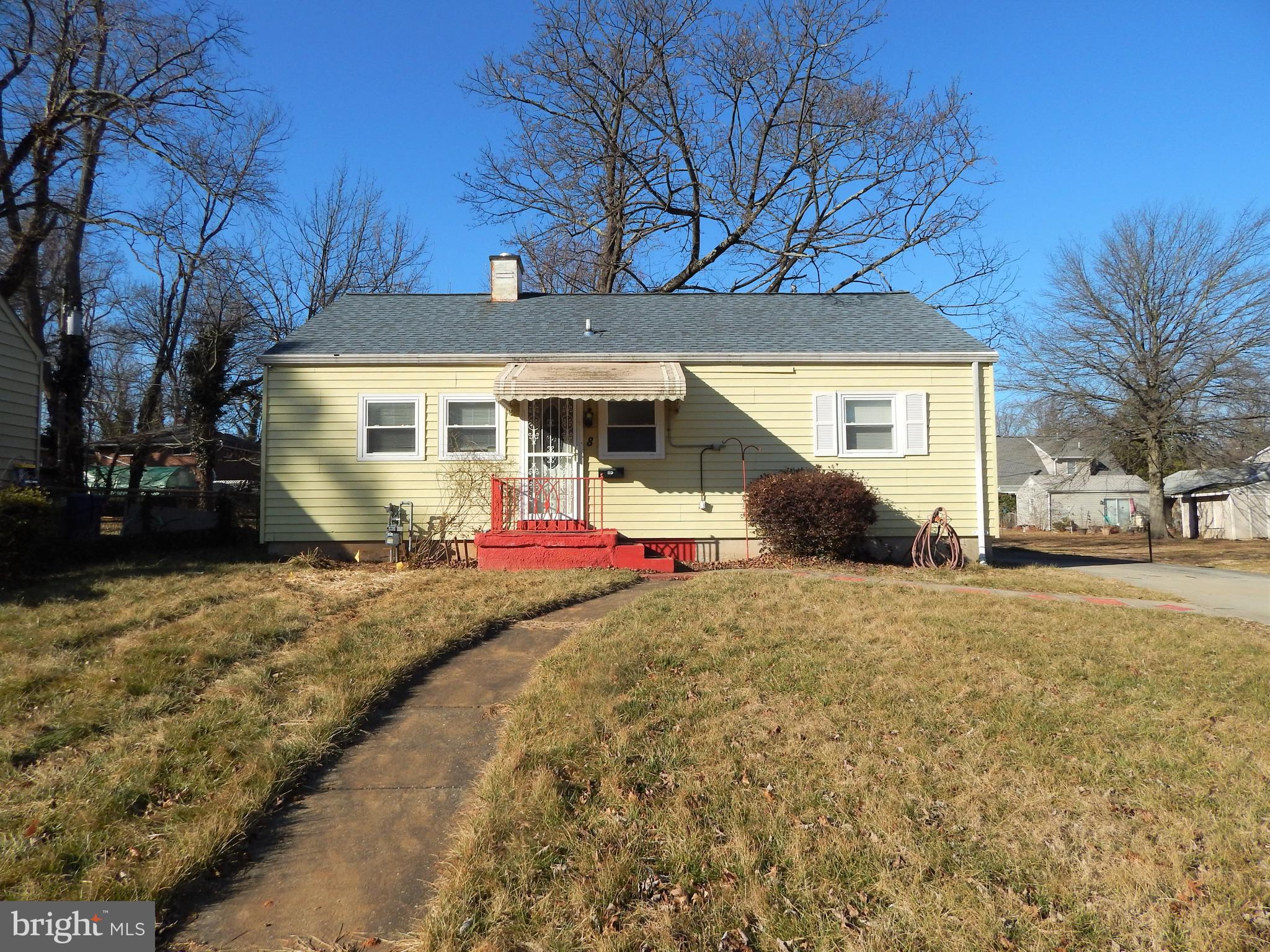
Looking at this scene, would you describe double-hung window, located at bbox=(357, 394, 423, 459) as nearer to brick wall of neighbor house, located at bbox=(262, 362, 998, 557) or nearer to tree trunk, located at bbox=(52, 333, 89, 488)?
brick wall of neighbor house, located at bbox=(262, 362, 998, 557)

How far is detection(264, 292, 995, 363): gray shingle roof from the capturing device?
11945 millimetres

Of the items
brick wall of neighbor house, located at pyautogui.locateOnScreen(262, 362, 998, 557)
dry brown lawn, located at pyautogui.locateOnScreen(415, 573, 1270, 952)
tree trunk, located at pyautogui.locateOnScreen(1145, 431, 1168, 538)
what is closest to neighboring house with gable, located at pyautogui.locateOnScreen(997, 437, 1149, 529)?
tree trunk, located at pyautogui.locateOnScreen(1145, 431, 1168, 538)

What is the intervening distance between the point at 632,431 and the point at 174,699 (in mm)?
8108

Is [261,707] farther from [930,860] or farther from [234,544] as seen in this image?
[234,544]

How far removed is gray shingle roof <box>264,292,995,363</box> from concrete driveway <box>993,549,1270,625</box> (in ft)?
13.9

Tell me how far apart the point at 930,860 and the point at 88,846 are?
3315mm

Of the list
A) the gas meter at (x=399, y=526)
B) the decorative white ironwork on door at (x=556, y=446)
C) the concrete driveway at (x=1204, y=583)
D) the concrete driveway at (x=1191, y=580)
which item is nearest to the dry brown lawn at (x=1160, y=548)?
the concrete driveway at (x=1191, y=580)

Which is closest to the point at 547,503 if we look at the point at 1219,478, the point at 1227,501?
the point at 1227,501

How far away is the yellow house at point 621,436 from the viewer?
11.6m

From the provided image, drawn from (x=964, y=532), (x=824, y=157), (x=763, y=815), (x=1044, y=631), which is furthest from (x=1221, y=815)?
(x=824, y=157)

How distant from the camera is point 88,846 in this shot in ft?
9.59

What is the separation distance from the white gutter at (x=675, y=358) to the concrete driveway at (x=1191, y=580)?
413 centimetres

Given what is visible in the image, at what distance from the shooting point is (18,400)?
466 inches

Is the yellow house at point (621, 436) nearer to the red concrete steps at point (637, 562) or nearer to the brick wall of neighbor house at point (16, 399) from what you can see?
the red concrete steps at point (637, 562)
